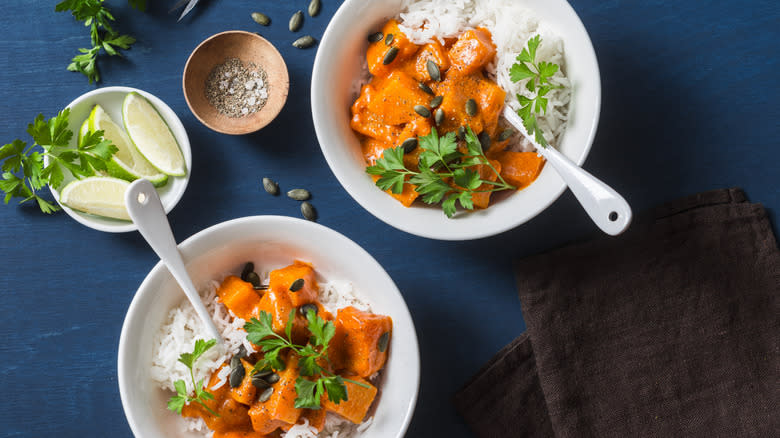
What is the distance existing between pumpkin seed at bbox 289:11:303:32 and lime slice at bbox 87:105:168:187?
88 cm

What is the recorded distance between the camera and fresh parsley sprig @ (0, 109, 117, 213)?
8.25 ft

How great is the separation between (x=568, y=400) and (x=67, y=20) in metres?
2.88

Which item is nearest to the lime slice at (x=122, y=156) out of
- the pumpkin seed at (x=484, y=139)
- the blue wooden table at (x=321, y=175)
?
the blue wooden table at (x=321, y=175)

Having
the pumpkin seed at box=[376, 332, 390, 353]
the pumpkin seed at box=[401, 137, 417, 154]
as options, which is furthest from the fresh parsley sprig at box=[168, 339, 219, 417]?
the pumpkin seed at box=[401, 137, 417, 154]

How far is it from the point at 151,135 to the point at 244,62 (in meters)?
0.52

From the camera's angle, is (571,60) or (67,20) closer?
(571,60)

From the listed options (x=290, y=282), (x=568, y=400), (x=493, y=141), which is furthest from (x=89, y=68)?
(x=568, y=400)

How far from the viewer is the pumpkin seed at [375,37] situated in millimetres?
2453

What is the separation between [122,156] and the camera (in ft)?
8.87

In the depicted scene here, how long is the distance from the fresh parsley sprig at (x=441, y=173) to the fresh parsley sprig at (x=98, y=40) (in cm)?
138

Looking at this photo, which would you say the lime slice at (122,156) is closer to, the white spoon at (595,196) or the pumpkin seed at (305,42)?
the pumpkin seed at (305,42)

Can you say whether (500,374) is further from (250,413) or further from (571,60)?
(571,60)

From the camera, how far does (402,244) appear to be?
276 cm

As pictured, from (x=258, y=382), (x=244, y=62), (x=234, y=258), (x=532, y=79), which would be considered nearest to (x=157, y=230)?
(x=234, y=258)
